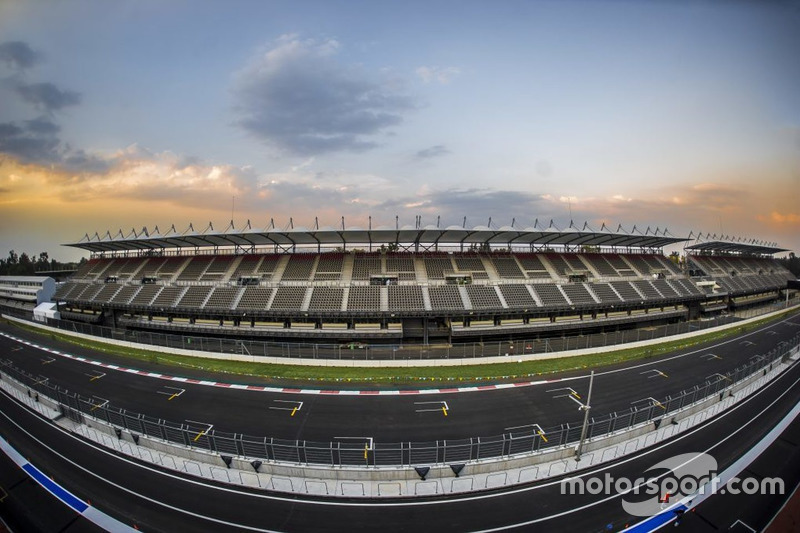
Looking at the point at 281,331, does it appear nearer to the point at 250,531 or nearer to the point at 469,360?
the point at 469,360

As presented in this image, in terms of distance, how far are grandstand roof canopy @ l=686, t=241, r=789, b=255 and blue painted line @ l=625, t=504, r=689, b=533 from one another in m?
65.8

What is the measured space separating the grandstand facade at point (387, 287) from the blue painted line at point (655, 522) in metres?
20.6

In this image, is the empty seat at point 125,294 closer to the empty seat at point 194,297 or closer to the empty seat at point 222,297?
the empty seat at point 194,297

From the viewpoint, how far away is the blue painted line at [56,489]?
12672 millimetres

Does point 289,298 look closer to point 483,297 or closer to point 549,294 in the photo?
point 483,297

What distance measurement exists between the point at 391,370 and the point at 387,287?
1202cm

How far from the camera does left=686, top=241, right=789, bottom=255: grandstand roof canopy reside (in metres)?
59.2

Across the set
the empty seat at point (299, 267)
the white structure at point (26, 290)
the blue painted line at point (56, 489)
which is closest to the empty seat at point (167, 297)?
the empty seat at point (299, 267)

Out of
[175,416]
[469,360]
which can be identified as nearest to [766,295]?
[469,360]


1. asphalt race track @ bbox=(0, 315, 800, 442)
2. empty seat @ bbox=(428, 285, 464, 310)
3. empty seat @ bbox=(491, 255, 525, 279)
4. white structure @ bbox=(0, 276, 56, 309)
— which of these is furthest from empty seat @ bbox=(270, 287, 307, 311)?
white structure @ bbox=(0, 276, 56, 309)

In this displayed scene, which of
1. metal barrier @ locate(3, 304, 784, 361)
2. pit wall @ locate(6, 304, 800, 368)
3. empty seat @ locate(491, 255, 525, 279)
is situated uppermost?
empty seat @ locate(491, 255, 525, 279)

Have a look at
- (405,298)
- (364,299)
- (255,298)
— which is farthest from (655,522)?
(255,298)

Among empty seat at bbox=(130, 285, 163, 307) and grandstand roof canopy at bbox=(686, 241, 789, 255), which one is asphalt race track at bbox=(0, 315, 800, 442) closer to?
empty seat at bbox=(130, 285, 163, 307)

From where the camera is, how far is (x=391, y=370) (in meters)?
26.2
